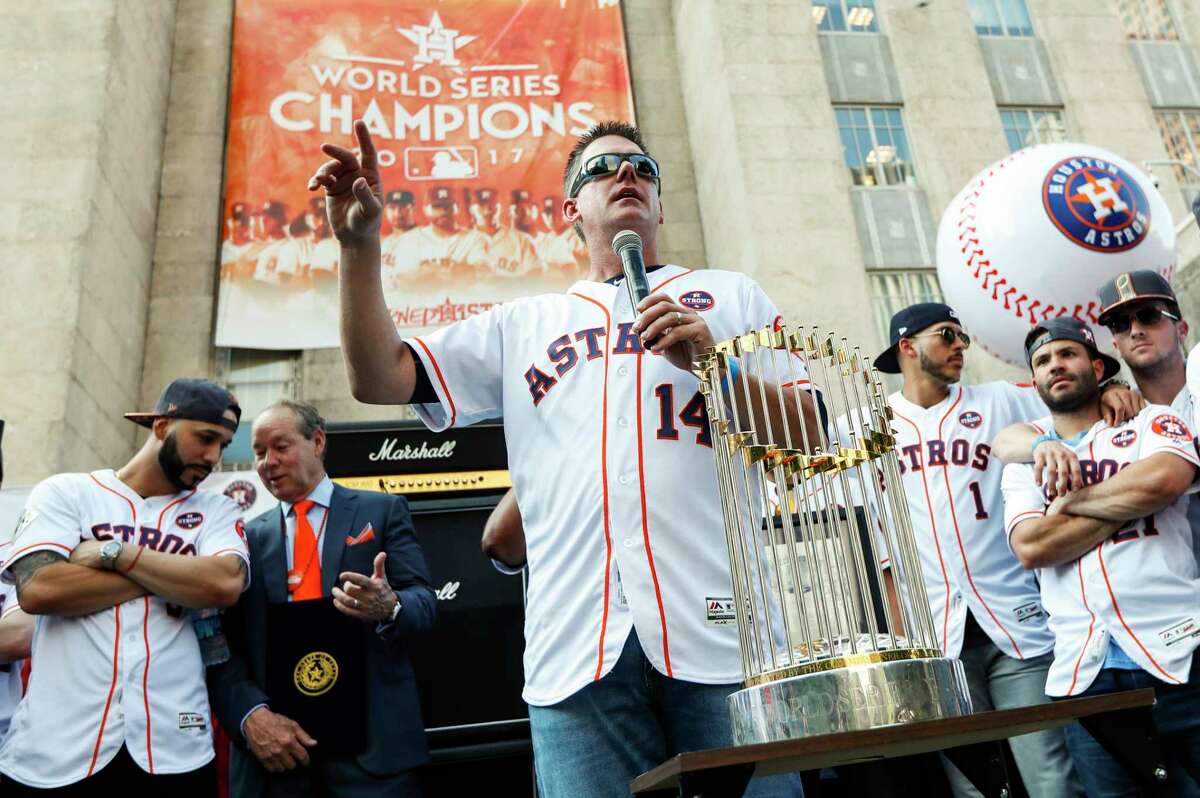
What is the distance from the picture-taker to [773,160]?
39.5 ft

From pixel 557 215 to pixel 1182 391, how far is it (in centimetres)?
902

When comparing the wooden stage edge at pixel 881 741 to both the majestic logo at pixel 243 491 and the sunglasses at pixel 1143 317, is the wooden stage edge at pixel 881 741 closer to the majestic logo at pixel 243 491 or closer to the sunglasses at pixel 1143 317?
the sunglasses at pixel 1143 317

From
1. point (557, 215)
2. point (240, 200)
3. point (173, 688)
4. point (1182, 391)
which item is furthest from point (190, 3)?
point (1182, 391)

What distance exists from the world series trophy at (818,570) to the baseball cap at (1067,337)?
201cm

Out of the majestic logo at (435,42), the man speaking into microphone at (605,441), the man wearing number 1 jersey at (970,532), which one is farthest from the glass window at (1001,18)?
the man speaking into microphone at (605,441)

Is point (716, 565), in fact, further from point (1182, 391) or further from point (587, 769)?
point (1182, 391)

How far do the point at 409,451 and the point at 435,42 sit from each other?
27.7 feet

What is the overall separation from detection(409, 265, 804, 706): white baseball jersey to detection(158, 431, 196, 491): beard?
5.14 ft

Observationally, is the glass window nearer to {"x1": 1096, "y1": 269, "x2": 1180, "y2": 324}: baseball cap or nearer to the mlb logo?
{"x1": 1096, "y1": 269, "x2": 1180, "y2": 324}: baseball cap

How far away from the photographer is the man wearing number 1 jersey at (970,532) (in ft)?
10.7

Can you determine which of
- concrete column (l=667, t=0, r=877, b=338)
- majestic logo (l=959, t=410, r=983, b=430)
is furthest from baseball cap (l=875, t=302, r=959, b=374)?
concrete column (l=667, t=0, r=877, b=338)

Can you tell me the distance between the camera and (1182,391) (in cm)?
309

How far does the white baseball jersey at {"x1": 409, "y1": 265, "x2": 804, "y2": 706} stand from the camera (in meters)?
1.59

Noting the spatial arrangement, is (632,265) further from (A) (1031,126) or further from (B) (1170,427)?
(A) (1031,126)
